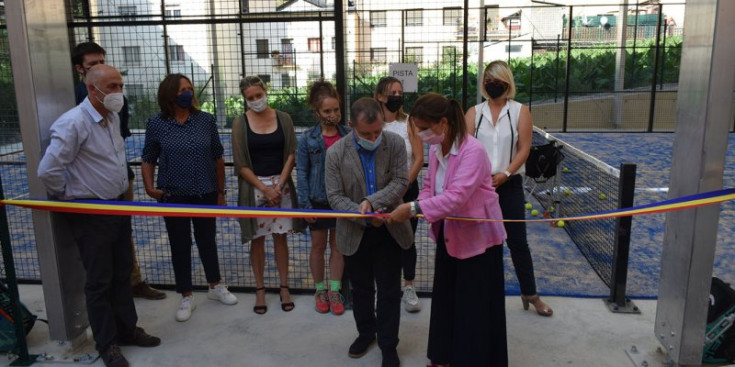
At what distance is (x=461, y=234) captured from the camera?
3.11 metres

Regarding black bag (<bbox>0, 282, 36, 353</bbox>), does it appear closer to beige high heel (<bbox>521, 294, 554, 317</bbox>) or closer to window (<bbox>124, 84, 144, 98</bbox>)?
beige high heel (<bbox>521, 294, 554, 317</bbox>)

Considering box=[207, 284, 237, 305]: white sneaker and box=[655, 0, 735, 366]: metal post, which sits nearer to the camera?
box=[655, 0, 735, 366]: metal post

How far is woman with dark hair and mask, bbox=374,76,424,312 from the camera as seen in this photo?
13.8ft

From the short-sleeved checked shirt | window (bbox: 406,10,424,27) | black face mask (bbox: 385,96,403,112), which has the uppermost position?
window (bbox: 406,10,424,27)

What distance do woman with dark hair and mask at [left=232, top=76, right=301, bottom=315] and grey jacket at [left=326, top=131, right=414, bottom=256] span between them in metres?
0.89

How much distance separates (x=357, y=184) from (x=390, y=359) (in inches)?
42.6

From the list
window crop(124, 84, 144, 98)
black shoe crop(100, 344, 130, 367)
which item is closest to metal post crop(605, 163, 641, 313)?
black shoe crop(100, 344, 130, 367)

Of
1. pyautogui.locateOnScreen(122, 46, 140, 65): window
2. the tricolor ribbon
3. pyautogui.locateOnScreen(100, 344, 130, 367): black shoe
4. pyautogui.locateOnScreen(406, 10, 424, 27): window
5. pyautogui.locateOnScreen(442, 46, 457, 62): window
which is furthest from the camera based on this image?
pyautogui.locateOnScreen(406, 10, 424, 27): window

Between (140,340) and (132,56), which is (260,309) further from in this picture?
(132,56)

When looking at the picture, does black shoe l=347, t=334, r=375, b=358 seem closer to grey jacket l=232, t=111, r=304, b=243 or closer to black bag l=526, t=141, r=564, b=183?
grey jacket l=232, t=111, r=304, b=243

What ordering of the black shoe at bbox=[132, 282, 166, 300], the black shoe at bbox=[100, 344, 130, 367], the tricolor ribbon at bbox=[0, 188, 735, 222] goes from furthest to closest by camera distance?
the black shoe at bbox=[132, 282, 166, 300], the black shoe at bbox=[100, 344, 130, 367], the tricolor ribbon at bbox=[0, 188, 735, 222]

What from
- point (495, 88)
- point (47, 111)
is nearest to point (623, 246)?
point (495, 88)

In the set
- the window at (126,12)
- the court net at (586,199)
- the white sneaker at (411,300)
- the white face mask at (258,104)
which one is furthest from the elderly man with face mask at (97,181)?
the court net at (586,199)

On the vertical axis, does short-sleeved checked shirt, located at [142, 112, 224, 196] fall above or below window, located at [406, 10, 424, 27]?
below
